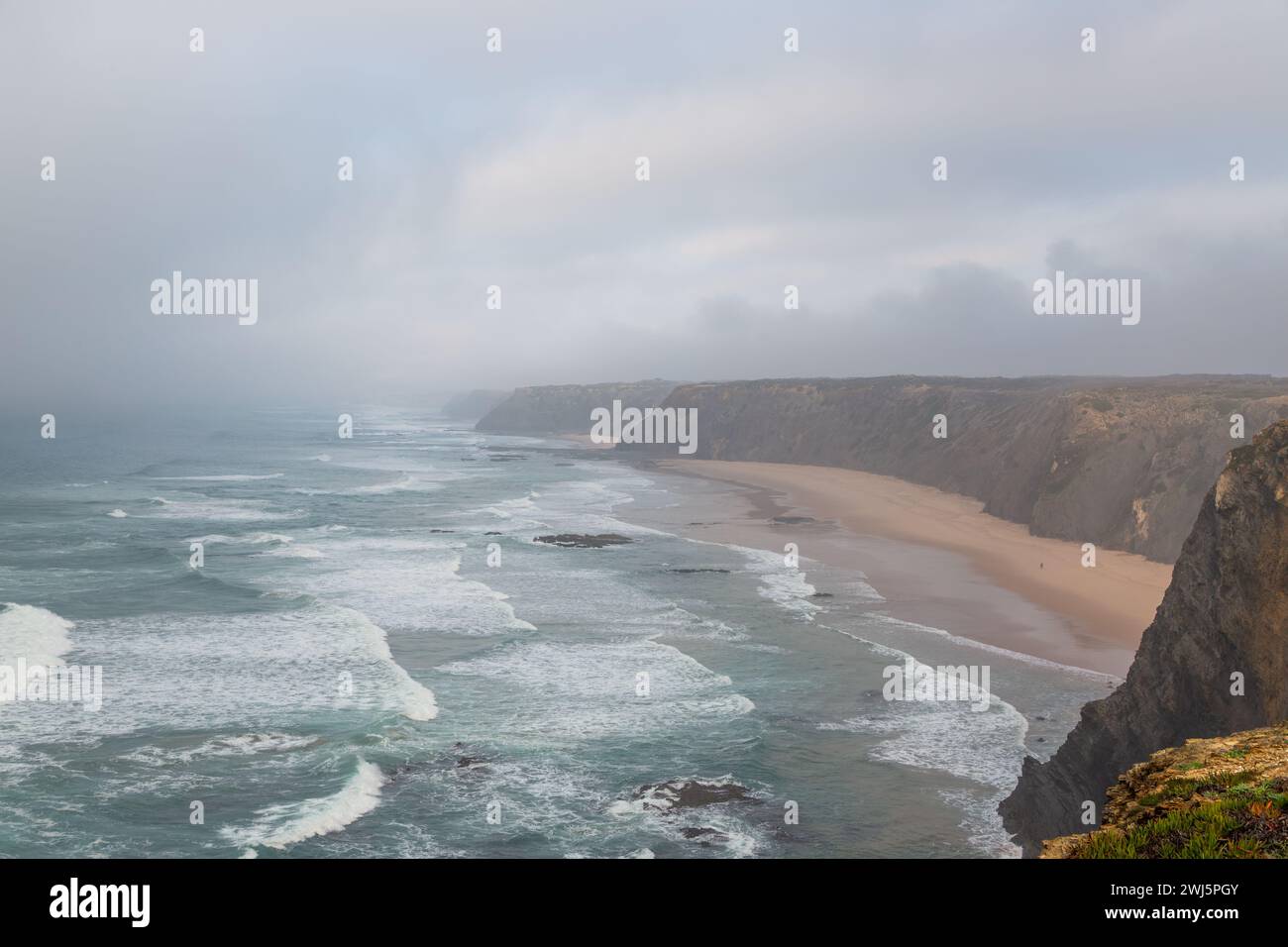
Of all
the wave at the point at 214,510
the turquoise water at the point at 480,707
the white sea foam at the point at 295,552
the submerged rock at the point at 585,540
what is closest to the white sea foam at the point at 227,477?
the wave at the point at 214,510

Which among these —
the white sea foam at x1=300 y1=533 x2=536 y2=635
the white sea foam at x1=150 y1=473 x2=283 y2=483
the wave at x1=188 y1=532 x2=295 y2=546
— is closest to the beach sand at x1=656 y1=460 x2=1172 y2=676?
the white sea foam at x1=300 y1=533 x2=536 y2=635

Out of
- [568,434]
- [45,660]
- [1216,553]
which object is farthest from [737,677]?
[568,434]

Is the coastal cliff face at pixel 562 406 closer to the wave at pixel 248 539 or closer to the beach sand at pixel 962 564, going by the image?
the beach sand at pixel 962 564

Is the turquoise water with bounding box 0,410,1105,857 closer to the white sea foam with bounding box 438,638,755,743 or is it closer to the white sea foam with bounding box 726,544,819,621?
the white sea foam with bounding box 438,638,755,743

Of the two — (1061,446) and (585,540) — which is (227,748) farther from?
(1061,446)

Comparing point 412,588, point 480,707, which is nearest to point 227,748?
point 480,707
